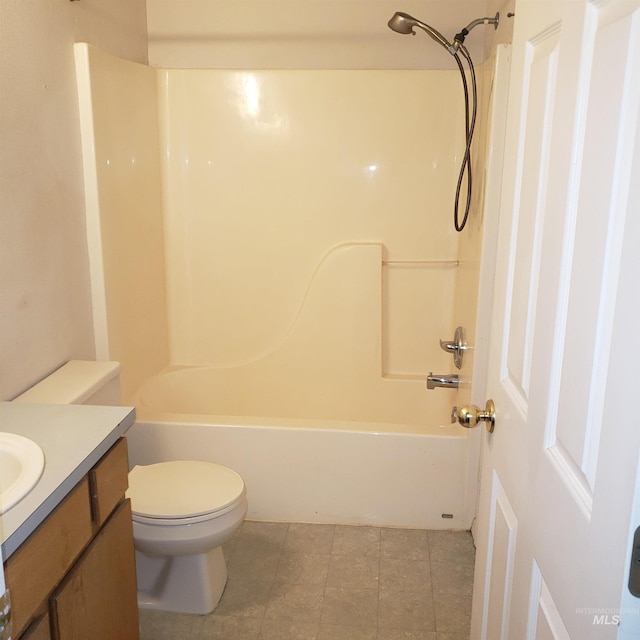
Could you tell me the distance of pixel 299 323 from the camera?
3.04 m

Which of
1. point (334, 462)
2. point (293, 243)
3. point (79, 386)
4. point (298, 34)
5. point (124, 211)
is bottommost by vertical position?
point (334, 462)

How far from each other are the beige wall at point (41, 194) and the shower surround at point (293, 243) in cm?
45

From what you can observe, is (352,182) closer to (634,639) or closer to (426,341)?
(426,341)

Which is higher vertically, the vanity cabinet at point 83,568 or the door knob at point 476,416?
the door knob at point 476,416

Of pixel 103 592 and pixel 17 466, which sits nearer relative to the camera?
pixel 17 466

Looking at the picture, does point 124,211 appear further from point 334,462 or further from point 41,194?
point 334,462

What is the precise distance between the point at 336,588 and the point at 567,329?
159 centimetres

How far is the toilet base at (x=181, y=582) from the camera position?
199 cm

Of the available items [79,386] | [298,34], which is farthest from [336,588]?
[298,34]

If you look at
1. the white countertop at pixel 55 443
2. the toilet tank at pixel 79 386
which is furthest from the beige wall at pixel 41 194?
the white countertop at pixel 55 443

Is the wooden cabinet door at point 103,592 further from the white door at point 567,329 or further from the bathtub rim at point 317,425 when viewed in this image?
the bathtub rim at point 317,425

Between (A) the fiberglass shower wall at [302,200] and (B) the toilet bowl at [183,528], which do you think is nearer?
(B) the toilet bowl at [183,528]

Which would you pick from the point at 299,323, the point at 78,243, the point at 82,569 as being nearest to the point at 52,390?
the point at 78,243

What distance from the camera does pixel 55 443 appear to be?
132cm
